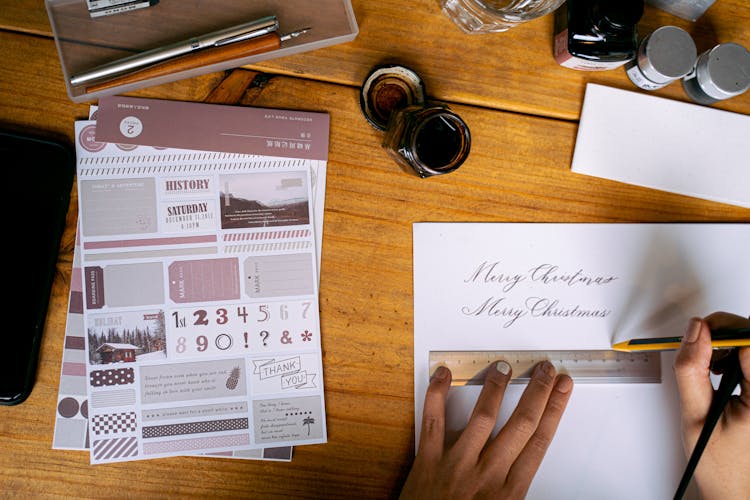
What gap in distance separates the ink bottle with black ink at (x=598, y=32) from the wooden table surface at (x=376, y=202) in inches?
1.4

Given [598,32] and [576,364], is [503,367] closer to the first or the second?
[576,364]

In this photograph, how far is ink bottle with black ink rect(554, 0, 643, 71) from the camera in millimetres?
557

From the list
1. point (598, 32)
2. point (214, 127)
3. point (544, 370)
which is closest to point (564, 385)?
point (544, 370)

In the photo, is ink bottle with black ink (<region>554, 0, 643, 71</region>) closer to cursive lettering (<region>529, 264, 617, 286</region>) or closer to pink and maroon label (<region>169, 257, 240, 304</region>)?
cursive lettering (<region>529, 264, 617, 286</region>)

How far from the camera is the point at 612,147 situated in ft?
2.12

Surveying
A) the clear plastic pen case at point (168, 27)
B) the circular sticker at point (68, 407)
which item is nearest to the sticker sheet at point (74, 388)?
the circular sticker at point (68, 407)

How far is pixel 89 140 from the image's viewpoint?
615 millimetres

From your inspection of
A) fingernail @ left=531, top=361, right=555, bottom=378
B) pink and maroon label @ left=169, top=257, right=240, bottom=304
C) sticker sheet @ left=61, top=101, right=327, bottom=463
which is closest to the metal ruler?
fingernail @ left=531, top=361, right=555, bottom=378

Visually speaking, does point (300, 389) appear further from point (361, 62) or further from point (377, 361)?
point (361, 62)

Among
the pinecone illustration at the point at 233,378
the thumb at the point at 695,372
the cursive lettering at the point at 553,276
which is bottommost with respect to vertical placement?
the pinecone illustration at the point at 233,378

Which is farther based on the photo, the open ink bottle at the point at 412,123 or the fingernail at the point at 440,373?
the fingernail at the point at 440,373

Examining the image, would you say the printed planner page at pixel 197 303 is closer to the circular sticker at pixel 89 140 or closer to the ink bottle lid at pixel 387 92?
the circular sticker at pixel 89 140

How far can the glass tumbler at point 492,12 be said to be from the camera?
0.56 meters

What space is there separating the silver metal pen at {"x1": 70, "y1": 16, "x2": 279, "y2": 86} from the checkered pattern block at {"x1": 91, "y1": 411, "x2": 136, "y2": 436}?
1.36ft
